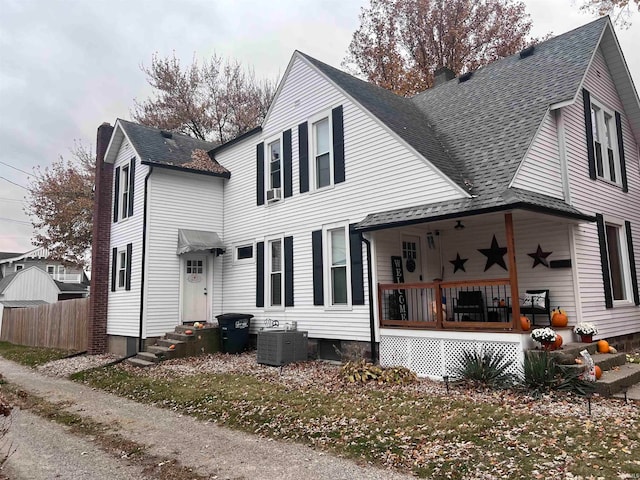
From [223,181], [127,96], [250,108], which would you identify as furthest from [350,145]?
[127,96]

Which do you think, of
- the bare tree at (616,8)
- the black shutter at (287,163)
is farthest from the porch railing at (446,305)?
the bare tree at (616,8)

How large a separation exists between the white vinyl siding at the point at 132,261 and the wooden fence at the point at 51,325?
158cm

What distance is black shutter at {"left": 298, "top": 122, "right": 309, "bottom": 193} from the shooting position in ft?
39.3

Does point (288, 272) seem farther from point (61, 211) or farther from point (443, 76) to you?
point (61, 211)

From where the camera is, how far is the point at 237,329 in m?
12.6

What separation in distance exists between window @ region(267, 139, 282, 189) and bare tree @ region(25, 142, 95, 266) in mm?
14199

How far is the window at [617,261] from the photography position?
1061 centimetres

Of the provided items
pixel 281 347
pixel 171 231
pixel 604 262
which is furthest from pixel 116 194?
pixel 604 262

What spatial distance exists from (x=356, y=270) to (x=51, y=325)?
14.6 m

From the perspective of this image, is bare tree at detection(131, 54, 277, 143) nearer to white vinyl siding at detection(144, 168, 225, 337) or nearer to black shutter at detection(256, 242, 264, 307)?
white vinyl siding at detection(144, 168, 225, 337)

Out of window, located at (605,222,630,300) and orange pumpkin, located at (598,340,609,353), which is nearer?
orange pumpkin, located at (598,340,609,353)

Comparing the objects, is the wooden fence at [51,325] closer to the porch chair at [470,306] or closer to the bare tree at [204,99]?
the porch chair at [470,306]

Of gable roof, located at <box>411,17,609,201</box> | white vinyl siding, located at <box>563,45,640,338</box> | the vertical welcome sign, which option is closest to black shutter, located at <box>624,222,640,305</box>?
white vinyl siding, located at <box>563,45,640,338</box>

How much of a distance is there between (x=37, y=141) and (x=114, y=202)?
35.0 feet
